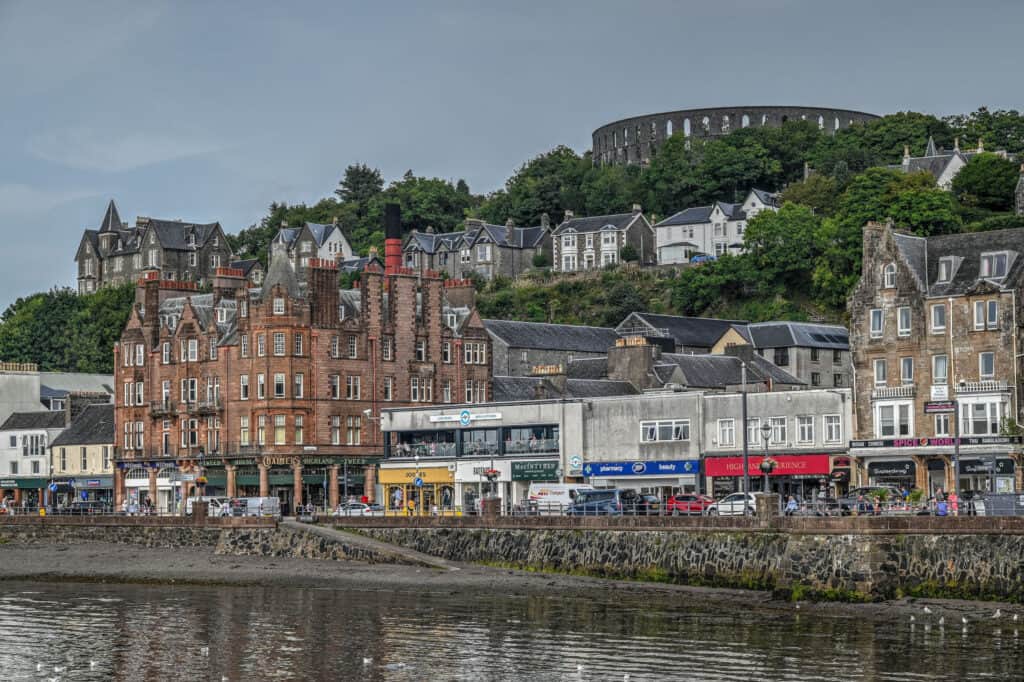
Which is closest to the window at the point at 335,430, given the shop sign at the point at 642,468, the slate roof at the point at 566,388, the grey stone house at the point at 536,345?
the slate roof at the point at 566,388

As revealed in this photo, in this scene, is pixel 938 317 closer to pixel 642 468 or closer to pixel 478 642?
pixel 642 468

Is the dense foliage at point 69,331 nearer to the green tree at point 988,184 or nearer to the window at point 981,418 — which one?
the green tree at point 988,184

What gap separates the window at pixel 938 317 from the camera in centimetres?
7769

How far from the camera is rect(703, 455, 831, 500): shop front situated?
8150 centimetres

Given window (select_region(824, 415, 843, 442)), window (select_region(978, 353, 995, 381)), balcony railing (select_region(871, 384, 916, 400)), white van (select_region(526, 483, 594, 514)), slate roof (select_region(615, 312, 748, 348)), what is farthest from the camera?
slate roof (select_region(615, 312, 748, 348))

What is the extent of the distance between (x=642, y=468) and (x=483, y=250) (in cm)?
8648

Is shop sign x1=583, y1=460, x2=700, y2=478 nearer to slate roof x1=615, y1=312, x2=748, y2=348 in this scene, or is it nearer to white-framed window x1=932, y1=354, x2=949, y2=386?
white-framed window x1=932, y1=354, x2=949, y2=386

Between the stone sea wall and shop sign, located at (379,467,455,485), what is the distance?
21.8 metres

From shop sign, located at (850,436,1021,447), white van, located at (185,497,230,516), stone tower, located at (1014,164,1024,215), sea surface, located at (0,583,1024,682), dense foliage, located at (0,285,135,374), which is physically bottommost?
sea surface, located at (0,583,1024,682)

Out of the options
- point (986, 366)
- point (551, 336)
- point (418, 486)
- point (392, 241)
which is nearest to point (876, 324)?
point (986, 366)

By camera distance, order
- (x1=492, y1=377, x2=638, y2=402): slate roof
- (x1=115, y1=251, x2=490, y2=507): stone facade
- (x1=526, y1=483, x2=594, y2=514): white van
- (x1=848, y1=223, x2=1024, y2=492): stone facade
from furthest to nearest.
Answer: (x1=492, y1=377, x2=638, y2=402): slate roof → (x1=115, y1=251, x2=490, y2=507): stone facade → (x1=848, y1=223, x2=1024, y2=492): stone facade → (x1=526, y1=483, x2=594, y2=514): white van

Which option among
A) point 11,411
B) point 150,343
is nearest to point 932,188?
point 150,343

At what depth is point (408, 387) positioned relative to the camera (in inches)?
3986

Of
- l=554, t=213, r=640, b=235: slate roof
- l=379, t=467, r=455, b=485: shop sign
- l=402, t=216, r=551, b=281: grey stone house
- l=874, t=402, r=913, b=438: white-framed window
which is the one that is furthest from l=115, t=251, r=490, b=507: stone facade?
l=402, t=216, r=551, b=281: grey stone house
